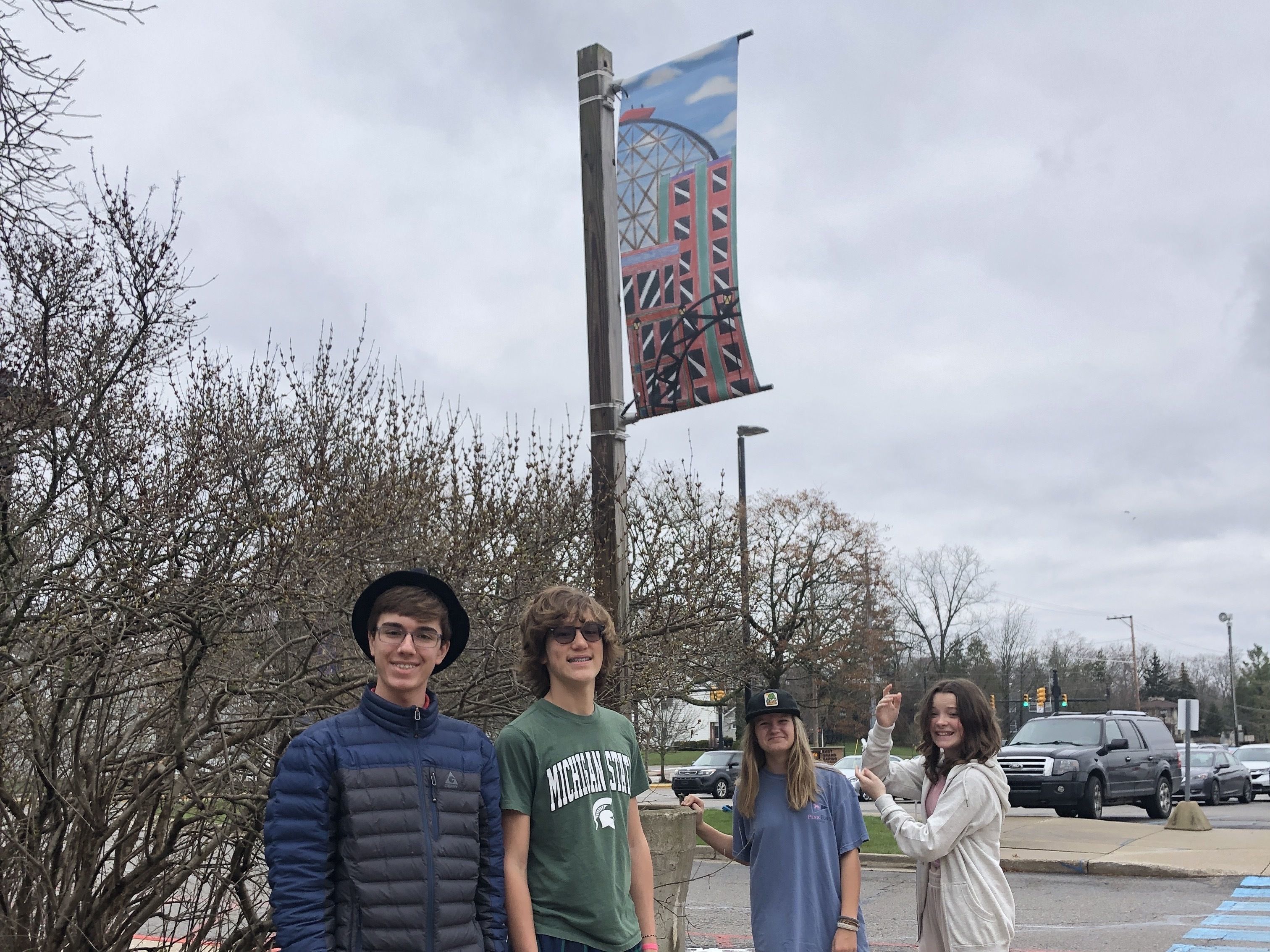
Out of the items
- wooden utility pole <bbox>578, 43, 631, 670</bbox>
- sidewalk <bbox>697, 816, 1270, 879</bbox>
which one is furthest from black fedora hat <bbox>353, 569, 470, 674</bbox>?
sidewalk <bbox>697, 816, 1270, 879</bbox>

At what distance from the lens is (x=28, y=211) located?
624 centimetres

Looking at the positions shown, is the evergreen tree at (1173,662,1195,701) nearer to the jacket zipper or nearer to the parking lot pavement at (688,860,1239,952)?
the parking lot pavement at (688,860,1239,952)

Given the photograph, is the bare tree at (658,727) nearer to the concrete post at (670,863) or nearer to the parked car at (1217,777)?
the concrete post at (670,863)

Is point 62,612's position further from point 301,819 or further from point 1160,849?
point 1160,849

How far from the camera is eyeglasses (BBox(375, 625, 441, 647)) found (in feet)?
10.00

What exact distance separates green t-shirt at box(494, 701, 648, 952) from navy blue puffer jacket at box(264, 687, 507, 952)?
22cm

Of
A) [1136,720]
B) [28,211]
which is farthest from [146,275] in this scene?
[1136,720]

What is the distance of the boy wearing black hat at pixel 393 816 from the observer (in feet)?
9.02

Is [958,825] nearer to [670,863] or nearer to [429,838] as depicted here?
[429,838]

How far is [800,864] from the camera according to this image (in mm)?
3938

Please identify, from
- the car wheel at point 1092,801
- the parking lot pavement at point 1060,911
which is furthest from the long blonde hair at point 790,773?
the car wheel at point 1092,801

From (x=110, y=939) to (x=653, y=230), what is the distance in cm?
496

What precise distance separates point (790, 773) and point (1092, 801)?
53.3ft

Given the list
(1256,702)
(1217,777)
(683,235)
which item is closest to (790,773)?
(683,235)
